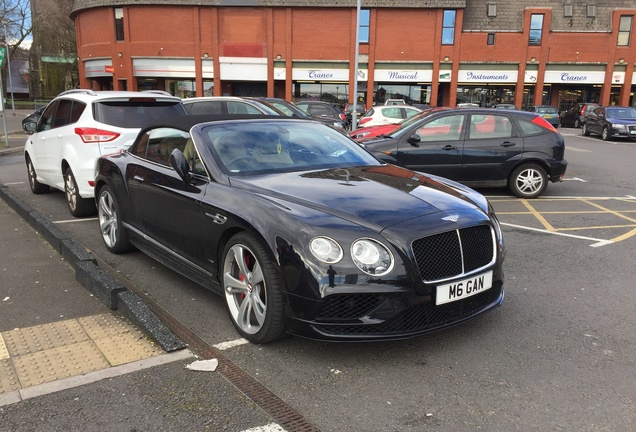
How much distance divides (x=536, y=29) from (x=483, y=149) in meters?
33.1

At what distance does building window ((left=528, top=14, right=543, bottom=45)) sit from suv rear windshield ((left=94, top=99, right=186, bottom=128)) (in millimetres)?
36252

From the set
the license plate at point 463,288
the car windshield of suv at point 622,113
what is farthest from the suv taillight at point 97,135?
the car windshield of suv at point 622,113

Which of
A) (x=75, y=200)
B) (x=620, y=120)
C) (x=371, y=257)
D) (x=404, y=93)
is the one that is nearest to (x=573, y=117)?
(x=404, y=93)

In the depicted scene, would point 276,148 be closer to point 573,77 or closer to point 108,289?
point 108,289

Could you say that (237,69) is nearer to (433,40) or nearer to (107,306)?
(433,40)

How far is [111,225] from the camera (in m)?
5.83

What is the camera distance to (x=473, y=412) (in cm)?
288

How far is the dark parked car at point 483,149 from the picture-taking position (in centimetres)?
928

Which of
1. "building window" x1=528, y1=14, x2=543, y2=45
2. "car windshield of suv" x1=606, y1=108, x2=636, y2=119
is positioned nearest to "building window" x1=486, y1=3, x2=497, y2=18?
"building window" x1=528, y1=14, x2=543, y2=45

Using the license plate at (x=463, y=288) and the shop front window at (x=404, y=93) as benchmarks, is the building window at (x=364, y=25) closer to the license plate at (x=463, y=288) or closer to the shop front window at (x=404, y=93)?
the shop front window at (x=404, y=93)

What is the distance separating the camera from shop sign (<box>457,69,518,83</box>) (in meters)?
37.5

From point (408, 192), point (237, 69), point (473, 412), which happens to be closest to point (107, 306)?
point (408, 192)

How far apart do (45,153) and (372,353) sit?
708 centimetres

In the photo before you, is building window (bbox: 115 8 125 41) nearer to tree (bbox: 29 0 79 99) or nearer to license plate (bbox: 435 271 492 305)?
tree (bbox: 29 0 79 99)
